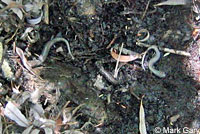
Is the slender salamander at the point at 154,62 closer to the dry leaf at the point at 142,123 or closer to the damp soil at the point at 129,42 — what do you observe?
the damp soil at the point at 129,42

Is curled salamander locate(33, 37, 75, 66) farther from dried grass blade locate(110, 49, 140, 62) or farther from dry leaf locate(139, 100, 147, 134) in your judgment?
dry leaf locate(139, 100, 147, 134)

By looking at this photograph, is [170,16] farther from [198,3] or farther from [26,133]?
[26,133]

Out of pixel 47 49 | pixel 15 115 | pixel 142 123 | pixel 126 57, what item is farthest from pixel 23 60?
pixel 142 123

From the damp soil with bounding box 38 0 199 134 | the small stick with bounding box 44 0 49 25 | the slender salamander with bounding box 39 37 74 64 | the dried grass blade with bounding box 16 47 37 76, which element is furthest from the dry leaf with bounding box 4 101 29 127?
the small stick with bounding box 44 0 49 25

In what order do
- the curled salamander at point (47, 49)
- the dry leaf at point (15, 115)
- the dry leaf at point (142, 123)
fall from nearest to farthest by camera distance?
the dry leaf at point (15, 115) < the dry leaf at point (142, 123) < the curled salamander at point (47, 49)

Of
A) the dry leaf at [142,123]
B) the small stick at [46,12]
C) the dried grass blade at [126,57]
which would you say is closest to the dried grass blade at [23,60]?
the small stick at [46,12]

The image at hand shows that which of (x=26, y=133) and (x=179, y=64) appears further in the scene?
(x=179, y=64)

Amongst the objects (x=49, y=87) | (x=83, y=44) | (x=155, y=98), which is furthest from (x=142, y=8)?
(x=49, y=87)
